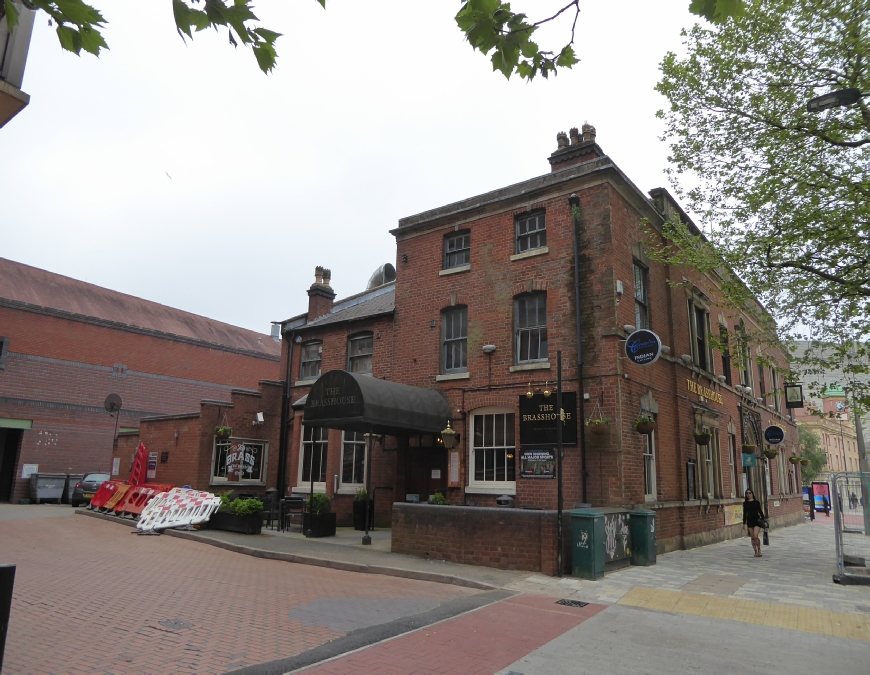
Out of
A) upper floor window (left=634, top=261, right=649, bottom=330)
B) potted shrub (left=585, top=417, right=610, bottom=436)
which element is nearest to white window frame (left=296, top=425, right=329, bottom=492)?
potted shrub (left=585, top=417, right=610, bottom=436)

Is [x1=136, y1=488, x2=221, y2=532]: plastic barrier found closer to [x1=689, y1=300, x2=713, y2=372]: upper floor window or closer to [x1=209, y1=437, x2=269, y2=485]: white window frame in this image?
[x1=209, y1=437, x2=269, y2=485]: white window frame

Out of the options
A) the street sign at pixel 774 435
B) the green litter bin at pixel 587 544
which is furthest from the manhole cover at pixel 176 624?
the street sign at pixel 774 435

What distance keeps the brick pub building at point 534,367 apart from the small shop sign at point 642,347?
434 mm

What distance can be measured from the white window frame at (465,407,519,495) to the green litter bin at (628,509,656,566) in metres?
3.08

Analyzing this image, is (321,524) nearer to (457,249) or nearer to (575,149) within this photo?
(457,249)

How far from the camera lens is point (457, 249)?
56.5 ft

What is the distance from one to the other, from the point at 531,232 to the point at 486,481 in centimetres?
661

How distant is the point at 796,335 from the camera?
14562 millimetres

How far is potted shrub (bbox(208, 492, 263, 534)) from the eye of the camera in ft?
50.6

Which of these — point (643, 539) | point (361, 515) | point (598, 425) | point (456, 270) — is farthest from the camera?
point (361, 515)

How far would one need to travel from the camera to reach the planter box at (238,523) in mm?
15445

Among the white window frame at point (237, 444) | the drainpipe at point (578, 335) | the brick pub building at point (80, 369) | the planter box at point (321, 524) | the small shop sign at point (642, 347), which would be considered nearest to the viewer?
the small shop sign at point (642, 347)

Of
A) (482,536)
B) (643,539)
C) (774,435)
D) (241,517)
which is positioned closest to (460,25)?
(482,536)

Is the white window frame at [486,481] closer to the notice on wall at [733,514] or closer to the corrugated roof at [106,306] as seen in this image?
the notice on wall at [733,514]
